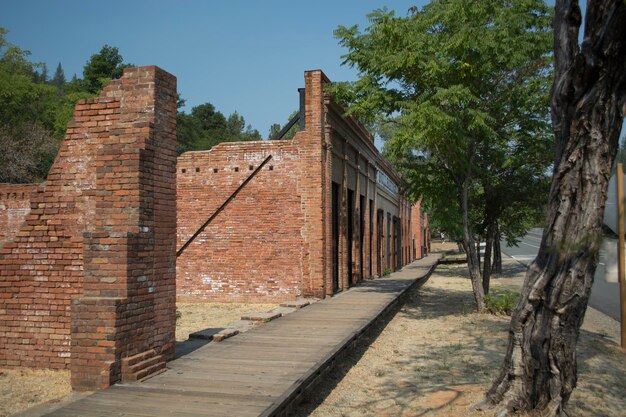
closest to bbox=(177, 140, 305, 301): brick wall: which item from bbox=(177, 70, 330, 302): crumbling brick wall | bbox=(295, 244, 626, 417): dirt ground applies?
bbox=(177, 70, 330, 302): crumbling brick wall

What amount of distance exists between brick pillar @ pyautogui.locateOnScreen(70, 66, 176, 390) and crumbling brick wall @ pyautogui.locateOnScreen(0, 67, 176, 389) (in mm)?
13

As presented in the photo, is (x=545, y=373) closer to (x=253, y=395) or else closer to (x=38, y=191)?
(x=253, y=395)

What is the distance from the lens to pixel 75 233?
7.37 meters

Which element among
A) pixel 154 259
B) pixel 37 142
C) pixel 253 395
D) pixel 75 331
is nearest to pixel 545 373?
pixel 253 395

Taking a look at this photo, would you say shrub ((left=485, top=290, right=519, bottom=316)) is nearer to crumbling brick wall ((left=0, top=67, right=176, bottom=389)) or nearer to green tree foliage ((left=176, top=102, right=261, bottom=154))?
crumbling brick wall ((left=0, top=67, right=176, bottom=389))

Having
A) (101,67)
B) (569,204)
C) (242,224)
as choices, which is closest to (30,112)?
(101,67)

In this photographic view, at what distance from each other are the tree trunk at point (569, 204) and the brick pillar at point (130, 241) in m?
4.17

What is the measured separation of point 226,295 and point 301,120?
5780 mm

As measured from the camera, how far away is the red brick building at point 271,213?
48.2 feet

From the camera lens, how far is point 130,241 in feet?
20.0

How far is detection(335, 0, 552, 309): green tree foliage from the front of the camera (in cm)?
1205

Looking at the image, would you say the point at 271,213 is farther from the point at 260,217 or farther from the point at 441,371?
the point at 441,371

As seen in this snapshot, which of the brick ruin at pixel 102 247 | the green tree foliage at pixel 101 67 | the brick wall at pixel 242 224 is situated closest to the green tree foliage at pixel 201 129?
the green tree foliage at pixel 101 67

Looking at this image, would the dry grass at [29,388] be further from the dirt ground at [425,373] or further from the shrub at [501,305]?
the shrub at [501,305]
